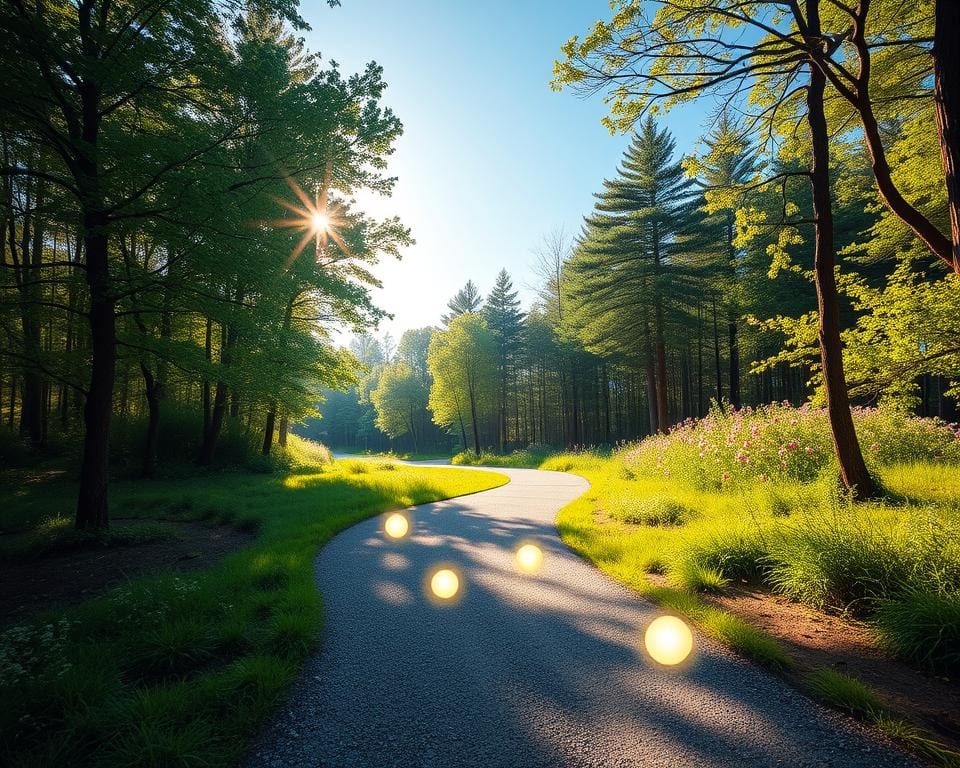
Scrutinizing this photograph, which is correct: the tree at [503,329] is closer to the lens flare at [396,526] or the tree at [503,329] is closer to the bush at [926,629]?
the lens flare at [396,526]

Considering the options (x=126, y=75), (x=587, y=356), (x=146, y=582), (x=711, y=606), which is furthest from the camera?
(x=587, y=356)

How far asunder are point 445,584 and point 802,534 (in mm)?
3783

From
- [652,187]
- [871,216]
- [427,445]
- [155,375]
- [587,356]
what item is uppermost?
[652,187]

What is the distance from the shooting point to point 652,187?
1700 cm

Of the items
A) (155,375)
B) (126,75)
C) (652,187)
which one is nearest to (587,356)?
(652,187)

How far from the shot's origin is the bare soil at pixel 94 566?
14.2 ft

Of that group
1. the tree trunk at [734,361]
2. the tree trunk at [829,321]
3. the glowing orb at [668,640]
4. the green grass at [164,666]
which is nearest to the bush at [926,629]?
the glowing orb at [668,640]

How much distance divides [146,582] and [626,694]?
16.0 ft

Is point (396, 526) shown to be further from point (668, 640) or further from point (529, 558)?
point (668, 640)

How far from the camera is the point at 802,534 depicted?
3941mm

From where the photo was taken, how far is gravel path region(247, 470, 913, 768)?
6.44ft

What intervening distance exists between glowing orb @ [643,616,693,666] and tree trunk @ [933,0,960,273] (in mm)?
3754

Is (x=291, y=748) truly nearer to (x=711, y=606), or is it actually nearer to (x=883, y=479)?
(x=711, y=606)

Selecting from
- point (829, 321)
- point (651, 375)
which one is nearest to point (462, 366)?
point (651, 375)
